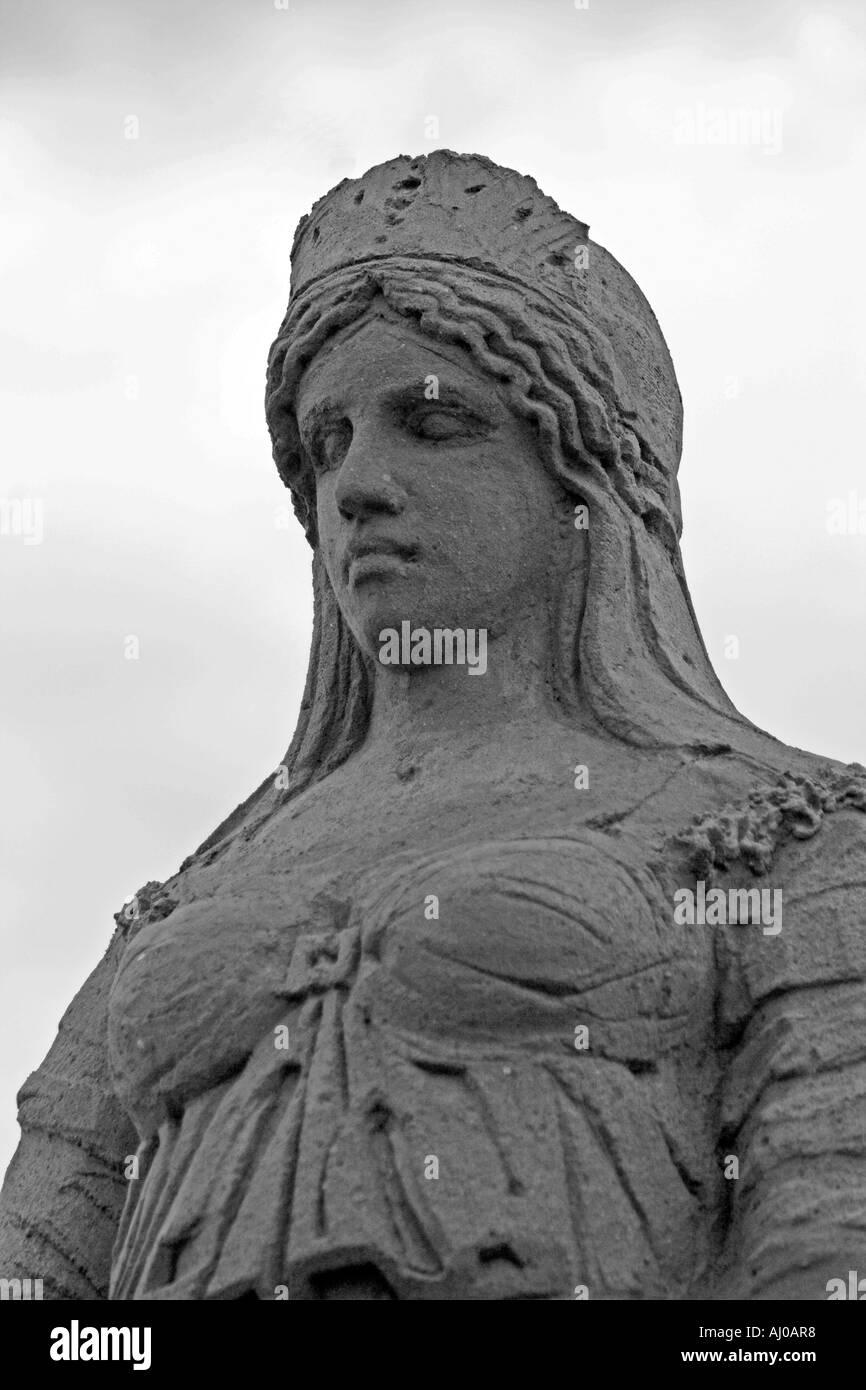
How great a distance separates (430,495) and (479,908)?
65.1 inches

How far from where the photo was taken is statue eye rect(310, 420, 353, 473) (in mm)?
7859

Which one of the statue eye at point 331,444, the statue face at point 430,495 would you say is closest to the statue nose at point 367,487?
the statue face at point 430,495

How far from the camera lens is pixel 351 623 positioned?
7820mm

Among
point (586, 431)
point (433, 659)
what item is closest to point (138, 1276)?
point (433, 659)

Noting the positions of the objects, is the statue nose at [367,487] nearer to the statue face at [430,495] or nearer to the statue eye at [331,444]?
the statue face at [430,495]

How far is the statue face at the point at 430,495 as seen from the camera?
7527 millimetres

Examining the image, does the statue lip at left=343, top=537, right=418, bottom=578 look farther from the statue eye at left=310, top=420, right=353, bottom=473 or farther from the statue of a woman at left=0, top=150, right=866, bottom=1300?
the statue eye at left=310, top=420, right=353, bottom=473

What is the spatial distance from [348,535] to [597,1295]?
276 cm

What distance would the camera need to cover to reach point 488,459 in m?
7.66

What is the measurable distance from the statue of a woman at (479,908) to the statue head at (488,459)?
14 millimetres

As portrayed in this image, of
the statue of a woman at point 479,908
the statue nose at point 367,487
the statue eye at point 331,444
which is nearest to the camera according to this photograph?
the statue of a woman at point 479,908
